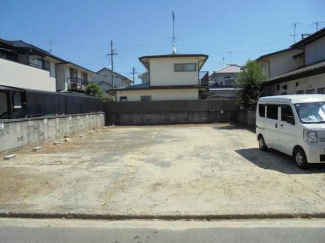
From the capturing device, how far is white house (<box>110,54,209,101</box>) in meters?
24.4

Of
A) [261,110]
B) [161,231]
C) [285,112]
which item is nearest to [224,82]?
[261,110]

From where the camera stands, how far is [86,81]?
34.6 meters

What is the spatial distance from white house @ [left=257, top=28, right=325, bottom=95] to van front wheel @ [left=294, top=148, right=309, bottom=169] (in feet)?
20.1

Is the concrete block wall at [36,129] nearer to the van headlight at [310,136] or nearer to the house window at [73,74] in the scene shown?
the van headlight at [310,136]

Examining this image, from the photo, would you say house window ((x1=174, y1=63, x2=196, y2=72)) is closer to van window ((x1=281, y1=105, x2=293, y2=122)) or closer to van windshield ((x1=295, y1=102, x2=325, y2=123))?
van window ((x1=281, y1=105, x2=293, y2=122))

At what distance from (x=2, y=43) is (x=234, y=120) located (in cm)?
1804

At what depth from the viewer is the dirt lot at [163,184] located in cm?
435

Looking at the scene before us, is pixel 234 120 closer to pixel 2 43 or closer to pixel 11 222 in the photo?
pixel 2 43

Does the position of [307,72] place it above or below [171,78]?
below

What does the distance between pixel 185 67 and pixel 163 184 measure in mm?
20106

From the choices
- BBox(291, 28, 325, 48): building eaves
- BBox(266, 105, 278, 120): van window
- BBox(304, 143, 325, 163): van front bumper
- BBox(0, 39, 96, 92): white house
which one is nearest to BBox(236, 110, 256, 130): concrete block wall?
BBox(291, 28, 325, 48): building eaves

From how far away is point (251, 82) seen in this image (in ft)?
59.4

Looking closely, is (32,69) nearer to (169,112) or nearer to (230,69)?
(169,112)

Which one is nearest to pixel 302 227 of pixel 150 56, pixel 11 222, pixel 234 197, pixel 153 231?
pixel 234 197
